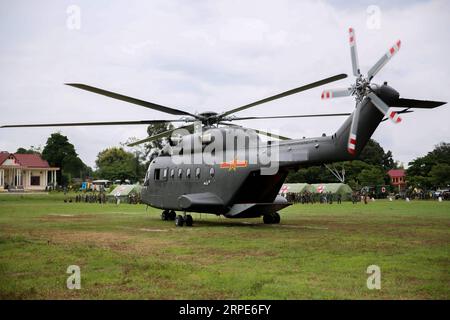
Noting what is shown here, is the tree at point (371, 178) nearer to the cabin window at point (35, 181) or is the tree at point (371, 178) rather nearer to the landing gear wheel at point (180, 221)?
the cabin window at point (35, 181)

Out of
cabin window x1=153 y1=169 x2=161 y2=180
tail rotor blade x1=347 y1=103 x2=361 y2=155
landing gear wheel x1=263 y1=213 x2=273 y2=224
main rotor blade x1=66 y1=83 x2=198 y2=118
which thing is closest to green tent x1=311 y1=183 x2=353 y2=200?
cabin window x1=153 y1=169 x2=161 y2=180

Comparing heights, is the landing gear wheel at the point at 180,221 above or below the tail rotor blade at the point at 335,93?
below

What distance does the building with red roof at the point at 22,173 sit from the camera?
89375mm

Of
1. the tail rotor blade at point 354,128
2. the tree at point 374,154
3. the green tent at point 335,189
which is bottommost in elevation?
the green tent at point 335,189

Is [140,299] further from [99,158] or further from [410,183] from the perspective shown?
[99,158]

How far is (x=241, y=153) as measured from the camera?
2119 cm

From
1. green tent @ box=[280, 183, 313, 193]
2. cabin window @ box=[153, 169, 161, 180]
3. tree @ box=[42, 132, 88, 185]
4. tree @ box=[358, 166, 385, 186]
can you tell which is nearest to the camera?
cabin window @ box=[153, 169, 161, 180]

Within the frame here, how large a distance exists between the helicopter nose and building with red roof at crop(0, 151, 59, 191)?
81.5 metres

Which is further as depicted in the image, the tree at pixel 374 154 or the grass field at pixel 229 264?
the tree at pixel 374 154

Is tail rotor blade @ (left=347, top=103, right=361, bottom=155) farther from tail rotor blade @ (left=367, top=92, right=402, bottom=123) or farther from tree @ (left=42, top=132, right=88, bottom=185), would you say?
tree @ (left=42, top=132, right=88, bottom=185)

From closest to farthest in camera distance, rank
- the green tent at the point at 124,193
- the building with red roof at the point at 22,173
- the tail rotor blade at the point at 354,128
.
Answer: the tail rotor blade at the point at 354,128, the green tent at the point at 124,193, the building with red roof at the point at 22,173

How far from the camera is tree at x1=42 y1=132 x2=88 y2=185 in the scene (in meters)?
107

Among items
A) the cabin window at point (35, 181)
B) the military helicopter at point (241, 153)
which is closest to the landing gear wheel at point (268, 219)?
the military helicopter at point (241, 153)
